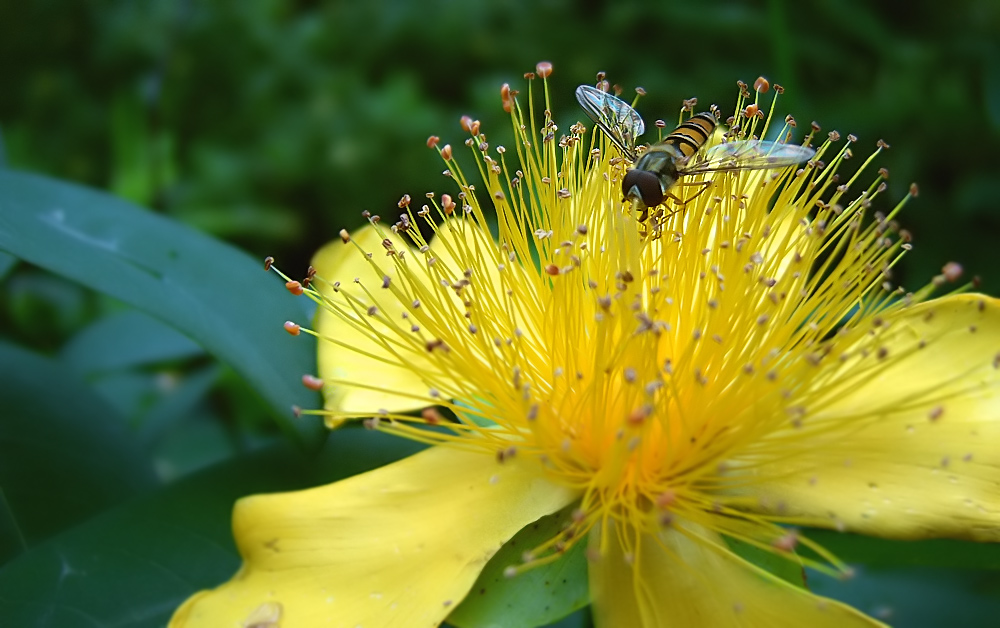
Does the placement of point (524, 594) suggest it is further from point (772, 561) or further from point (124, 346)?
point (124, 346)

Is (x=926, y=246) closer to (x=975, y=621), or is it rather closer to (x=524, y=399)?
(x=975, y=621)

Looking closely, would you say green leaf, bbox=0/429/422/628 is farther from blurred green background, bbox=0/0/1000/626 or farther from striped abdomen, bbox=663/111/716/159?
blurred green background, bbox=0/0/1000/626

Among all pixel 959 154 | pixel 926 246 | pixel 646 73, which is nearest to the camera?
pixel 926 246

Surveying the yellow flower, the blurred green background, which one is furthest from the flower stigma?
the blurred green background

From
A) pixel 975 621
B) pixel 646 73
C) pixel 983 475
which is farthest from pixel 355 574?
pixel 646 73

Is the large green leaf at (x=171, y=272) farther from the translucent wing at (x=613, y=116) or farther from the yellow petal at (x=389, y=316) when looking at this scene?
the translucent wing at (x=613, y=116)

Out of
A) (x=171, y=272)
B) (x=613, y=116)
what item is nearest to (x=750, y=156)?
(x=613, y=116)
